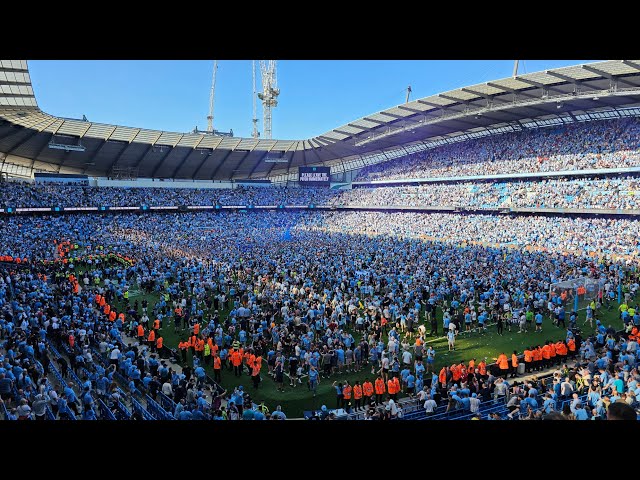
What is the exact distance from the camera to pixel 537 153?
1752 inches

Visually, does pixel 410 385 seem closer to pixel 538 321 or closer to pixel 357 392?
pixel 357 392

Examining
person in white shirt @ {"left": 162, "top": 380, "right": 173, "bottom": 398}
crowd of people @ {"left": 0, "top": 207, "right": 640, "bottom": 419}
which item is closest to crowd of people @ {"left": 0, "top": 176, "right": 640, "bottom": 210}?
crowd of people @ {"left": 0, "top": 207, "right": 640, "bottom": 419}

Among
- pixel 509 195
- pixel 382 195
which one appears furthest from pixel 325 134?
pixel 509 195

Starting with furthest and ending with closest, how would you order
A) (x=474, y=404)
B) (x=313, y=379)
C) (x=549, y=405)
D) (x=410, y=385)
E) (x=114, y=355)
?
(x=114, y=355)
(x=313, y=379)
(x=410, y=385)
(x=474, y=404)
(x=549, y=405)

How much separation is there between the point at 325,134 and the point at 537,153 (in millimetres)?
23660

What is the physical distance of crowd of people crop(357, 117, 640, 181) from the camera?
38500mm

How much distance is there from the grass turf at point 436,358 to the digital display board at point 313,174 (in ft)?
140

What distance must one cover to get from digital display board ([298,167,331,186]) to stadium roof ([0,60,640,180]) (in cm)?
253

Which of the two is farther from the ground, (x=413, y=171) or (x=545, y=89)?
(x=545, y=89)

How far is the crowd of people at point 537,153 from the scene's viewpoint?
38.5m
